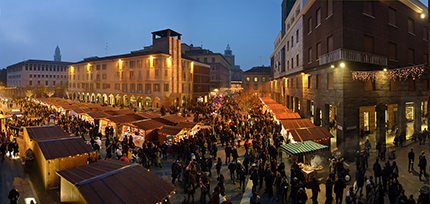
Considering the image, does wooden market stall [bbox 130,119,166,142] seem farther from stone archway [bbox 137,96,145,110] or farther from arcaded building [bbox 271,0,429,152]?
stone archway [bbox 137,96,145,110]

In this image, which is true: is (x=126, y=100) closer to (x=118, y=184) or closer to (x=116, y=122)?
(x=116, y=122)

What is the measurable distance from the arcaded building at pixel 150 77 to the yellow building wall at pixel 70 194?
38.3 meters

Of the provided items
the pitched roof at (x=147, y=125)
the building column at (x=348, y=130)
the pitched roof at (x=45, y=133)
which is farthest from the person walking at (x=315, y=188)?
the pitched roof at (x=45, y=133)

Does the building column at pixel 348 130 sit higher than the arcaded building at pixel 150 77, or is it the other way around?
the arcaded building at pixel 150 77

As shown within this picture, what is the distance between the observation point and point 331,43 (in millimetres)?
17797

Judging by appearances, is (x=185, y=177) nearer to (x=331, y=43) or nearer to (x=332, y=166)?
(x=332, y=166)

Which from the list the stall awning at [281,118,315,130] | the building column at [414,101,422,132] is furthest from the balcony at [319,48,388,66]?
the building column at [414,101,422,132]

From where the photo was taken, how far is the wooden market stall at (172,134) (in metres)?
17.2

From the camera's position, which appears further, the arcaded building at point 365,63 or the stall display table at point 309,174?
the arcaded building at point 365,63

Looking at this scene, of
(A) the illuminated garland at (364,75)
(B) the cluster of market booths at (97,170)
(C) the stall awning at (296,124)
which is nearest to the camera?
(B) the cluster of market booths at (97,170)

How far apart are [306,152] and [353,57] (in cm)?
859

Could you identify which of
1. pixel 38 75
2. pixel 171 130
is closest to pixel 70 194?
pixel 171 130

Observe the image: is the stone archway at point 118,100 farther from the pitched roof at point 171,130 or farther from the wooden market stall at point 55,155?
the wooden market stall at point 55,155

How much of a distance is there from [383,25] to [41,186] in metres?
25.2
